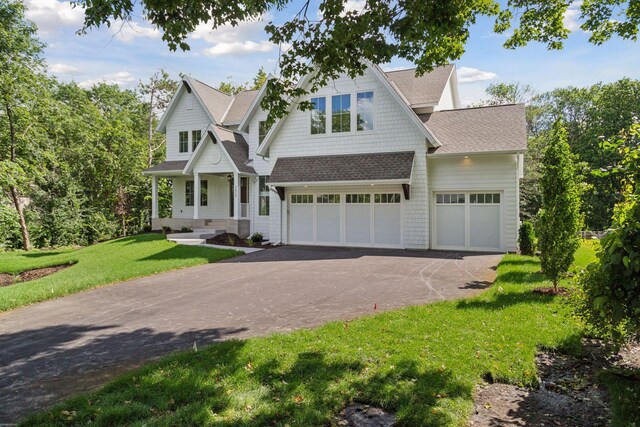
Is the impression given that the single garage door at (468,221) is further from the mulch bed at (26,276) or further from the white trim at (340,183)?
the mulch bed at (26,276)

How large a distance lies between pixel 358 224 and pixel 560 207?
33.7 feet

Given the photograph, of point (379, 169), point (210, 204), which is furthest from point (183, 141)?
point (379, 169)

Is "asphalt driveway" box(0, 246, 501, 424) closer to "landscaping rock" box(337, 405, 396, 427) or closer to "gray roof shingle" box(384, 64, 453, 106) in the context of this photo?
"landscaping rock" box(337, 405, 396, 427)

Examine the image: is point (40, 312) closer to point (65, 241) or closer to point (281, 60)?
point (281, 60)

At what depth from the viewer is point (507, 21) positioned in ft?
35.9

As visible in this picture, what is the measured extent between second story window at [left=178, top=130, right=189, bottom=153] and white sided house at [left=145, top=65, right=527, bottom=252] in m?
3.42

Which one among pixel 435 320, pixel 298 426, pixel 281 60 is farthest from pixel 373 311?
pixel 281 60

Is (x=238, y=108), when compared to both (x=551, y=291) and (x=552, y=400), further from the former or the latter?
(x=552, y=400)

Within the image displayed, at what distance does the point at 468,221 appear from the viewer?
16.1 m

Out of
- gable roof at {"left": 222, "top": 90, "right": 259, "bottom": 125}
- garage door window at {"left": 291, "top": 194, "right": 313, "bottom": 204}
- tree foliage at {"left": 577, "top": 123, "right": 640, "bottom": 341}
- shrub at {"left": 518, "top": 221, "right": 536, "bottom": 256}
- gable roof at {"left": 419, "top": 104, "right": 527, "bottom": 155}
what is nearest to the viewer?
tree foliage at {"left": 577, "top": 123, "right": 640, "bottom": 341}

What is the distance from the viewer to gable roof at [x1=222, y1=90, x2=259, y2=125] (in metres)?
23.7

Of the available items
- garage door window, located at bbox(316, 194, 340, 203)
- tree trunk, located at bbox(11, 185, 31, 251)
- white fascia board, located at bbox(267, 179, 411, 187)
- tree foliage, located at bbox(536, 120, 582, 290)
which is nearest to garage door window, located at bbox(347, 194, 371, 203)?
garage door window, located at bbox(316, 194, 340, 203)

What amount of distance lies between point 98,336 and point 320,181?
11.8 meters

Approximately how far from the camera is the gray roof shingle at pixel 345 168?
1605cm
